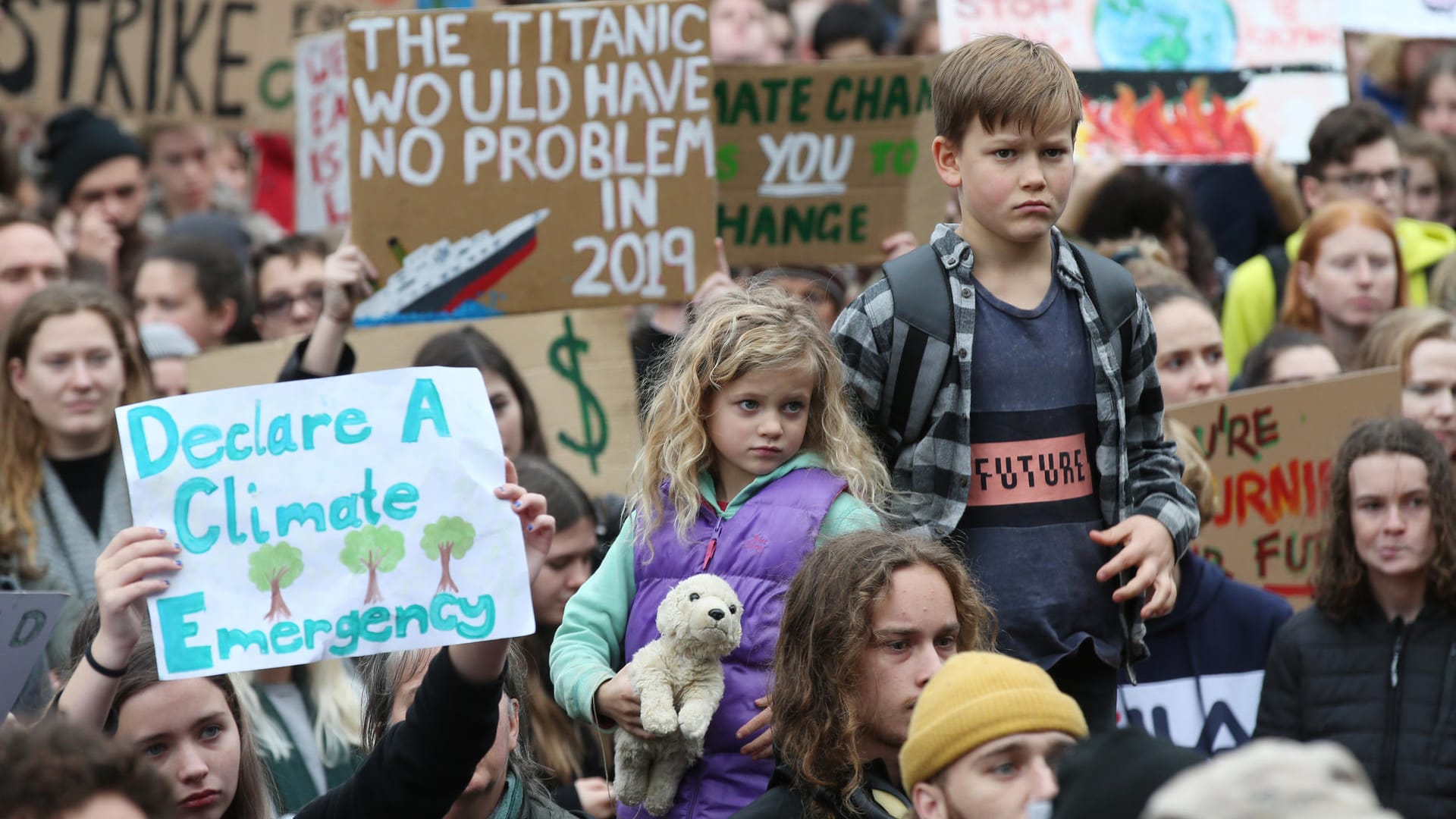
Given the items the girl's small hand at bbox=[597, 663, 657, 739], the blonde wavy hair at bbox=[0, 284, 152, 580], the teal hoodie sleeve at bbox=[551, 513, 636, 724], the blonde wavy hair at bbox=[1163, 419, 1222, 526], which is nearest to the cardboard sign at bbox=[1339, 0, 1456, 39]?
the blonde wavy hair at bbox=[1163, 419, 1222, 526]

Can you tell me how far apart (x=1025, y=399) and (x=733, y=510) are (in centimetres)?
63

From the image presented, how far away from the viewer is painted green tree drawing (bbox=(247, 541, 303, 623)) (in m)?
3.44

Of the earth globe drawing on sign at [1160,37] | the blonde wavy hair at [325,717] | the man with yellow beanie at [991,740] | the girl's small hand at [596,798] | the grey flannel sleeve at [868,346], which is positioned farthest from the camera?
the earth globe drawing on sign at [1160,37]

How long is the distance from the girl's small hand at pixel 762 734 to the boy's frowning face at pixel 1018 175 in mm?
1053

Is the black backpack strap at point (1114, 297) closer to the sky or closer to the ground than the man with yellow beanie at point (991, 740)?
closer to the sky

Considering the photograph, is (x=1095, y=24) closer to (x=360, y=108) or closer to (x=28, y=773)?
(x=360, y=108)

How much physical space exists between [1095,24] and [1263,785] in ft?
21.2

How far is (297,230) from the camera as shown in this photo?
8.29 metres

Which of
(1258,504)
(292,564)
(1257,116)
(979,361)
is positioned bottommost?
(1258,504)

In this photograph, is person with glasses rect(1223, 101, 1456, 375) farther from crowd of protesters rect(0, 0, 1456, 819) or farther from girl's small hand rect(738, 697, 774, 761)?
girl's small hand rect(738, 697, 774, 761)

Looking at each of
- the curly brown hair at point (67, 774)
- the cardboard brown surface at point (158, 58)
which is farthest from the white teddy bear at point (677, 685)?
the cardboard brown surface at point (158, 58)

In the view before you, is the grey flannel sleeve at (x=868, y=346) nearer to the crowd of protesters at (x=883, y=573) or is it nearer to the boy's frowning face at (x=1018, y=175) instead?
the crowd of protesters at (x=883, y=573)

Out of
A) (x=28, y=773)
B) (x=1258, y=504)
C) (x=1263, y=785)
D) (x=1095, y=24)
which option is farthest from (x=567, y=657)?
Answer: (x=1095, y=24)

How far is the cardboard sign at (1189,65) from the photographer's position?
24.9 feet
